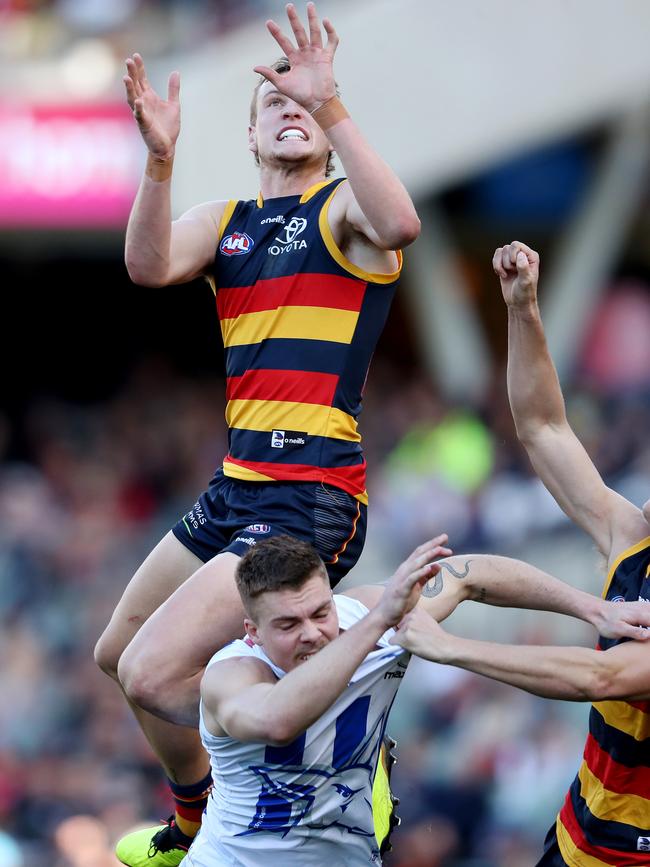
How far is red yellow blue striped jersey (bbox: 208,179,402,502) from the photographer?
489 centimetres

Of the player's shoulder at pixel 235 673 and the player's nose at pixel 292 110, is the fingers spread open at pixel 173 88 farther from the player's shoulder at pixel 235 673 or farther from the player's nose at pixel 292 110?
the player's shoulder at pixel 235 673

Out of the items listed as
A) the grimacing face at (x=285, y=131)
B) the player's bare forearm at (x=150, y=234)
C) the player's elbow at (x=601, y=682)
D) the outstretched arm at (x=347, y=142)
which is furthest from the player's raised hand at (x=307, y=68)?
the player's elbow at (x=601, y=682)

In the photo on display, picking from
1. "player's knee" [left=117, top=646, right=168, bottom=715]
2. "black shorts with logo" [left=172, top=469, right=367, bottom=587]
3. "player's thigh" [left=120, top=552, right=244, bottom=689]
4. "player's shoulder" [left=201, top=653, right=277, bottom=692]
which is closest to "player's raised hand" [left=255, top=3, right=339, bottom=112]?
"black shorts with logo" [left=172, top=469, right=367, bottom=587]

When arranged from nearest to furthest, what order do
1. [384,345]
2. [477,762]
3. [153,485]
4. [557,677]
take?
[557,677], [477,762], [153,485], [384,345]

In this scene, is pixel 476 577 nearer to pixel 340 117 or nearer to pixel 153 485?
pixel 340 117

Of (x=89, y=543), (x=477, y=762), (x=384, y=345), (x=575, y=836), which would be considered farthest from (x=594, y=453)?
(x=384, y=345)

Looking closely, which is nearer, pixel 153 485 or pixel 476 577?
pixel 476 577

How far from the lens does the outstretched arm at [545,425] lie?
513cm

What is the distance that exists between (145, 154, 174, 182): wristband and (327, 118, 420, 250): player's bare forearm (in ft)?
1.95

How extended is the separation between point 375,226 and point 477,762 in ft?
18.0

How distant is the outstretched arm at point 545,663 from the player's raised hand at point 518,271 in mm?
1280

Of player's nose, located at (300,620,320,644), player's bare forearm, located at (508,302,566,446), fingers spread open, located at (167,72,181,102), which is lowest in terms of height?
player's nose, located at (300,620,320,644)

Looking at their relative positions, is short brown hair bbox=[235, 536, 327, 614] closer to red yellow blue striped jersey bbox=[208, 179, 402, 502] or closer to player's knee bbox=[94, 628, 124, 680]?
red yellow blue striped jersey bbox=[208, 179, 402, 502]

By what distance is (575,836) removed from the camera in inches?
200
